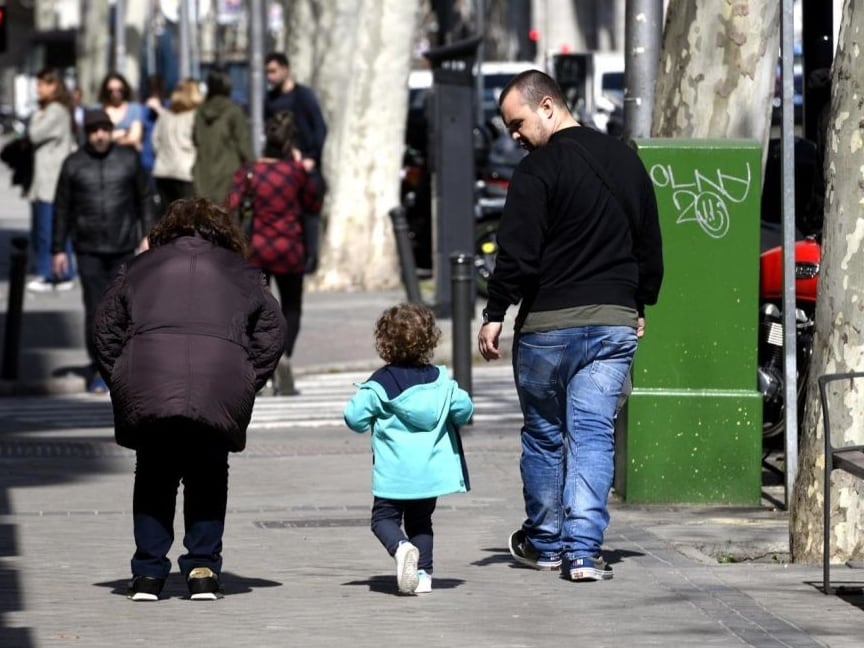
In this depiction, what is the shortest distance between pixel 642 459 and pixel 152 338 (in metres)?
2.99

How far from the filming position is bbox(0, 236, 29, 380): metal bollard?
1595cm

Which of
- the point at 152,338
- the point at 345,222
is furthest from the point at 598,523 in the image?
the point at 345,222

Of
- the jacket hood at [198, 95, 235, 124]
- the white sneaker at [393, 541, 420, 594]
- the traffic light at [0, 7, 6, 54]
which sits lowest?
the white sneaker at [393, 541, 420, 594]

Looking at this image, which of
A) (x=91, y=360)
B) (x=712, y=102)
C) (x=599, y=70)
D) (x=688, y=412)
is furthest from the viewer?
(x=599, y=70)

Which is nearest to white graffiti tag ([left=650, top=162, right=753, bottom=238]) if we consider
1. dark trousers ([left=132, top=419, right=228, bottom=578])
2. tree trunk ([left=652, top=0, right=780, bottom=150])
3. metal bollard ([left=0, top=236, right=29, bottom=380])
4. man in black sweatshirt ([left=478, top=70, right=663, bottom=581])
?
tree trunk ([left=652, top=0, right=780, bottom=150])

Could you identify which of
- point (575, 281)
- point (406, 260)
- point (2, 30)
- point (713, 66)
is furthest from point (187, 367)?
point (2, 30)

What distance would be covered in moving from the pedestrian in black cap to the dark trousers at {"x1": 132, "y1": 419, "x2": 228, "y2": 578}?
7252 millimetres

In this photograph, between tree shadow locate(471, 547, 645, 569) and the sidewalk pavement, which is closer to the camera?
the sidewalk pavement

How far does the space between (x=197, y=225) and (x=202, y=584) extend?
48.4 inches

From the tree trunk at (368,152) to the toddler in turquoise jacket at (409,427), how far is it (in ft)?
48.5

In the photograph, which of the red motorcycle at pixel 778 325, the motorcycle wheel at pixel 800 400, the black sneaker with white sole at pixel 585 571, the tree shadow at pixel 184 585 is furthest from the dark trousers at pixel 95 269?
the black sneaker with white sole at pixel 585 571

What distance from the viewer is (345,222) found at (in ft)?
74.0

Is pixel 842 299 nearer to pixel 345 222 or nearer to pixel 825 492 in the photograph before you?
pixel 825 492

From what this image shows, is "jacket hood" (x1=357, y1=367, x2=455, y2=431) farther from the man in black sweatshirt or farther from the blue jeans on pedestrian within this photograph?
the blue jeans on pedestrian
